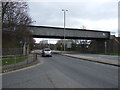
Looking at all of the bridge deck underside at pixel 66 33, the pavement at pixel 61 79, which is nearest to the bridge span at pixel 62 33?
the bridge deck underside at pixel 66 33

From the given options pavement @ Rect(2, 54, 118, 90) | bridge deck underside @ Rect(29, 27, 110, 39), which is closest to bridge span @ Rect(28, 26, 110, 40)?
bridge deck underside @ Rect(29, 27, 110, 39)

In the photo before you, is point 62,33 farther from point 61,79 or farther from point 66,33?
point 61,79

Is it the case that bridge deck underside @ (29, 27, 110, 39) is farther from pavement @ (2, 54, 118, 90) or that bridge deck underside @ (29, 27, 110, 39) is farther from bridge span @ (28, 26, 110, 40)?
pavement @ (2, 54, 118, 90)

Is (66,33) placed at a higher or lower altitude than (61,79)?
higher

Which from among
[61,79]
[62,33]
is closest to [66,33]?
[62,33]

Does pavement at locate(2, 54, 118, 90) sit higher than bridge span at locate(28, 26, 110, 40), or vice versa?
bridge span at locate(28, 26, 110, 40)

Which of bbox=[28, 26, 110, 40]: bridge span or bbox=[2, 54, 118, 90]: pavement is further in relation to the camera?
bbox=[28, 26, 110, 40]: bridge span

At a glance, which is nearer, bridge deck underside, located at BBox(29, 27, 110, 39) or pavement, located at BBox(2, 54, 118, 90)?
pavement, located at BBox(2, 54, 118, 90)

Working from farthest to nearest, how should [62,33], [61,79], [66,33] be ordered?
[62,33], [66,33], [61,79]

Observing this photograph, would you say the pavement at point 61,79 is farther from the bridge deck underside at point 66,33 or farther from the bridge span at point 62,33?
the bridge deck underside at point 66,33

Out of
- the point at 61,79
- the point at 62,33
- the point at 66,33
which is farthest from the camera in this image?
the point at 62,33

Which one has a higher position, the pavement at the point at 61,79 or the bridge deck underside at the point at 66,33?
the bridge deck underside at the point at 66,33

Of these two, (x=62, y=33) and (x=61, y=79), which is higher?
(x=62, y=33)

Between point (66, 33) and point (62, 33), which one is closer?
point (66, 33)
